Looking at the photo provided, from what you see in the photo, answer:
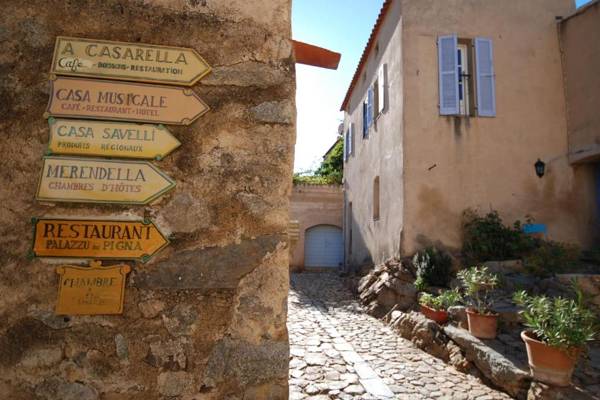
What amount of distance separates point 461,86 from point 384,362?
6.04 metres

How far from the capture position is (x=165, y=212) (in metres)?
1.78

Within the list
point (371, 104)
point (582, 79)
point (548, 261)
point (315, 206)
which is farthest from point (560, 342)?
point (315, 206)

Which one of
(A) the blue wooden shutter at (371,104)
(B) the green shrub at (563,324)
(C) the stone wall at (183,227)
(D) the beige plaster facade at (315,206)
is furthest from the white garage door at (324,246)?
(C) the stone wall at (183,227)

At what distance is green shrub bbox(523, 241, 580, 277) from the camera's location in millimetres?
6340

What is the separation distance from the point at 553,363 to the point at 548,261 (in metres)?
3.49

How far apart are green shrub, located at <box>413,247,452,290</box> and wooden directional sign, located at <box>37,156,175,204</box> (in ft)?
20.3

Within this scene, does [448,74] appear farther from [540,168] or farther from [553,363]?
[553,363]

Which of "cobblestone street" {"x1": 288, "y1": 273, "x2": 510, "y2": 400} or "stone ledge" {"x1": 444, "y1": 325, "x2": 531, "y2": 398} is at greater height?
"stone ledge" {"x1": 444, "y1": 325, "x2": 531, "y2": 398}

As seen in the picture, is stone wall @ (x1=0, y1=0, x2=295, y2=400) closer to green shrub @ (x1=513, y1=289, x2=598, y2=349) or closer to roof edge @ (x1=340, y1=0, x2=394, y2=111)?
green shrub @ (x1=513, y1=289, x2=598, y2=349)

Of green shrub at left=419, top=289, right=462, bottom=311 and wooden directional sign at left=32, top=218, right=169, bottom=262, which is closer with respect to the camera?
wooden directional sign at left=32, top=218, right=169, bottom=262

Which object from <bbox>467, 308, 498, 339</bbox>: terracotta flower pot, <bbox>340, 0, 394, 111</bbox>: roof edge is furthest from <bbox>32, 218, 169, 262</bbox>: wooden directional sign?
<bbox>340, 0, 394, 111</bbox>: roof edge

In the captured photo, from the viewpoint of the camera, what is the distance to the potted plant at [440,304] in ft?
19.0

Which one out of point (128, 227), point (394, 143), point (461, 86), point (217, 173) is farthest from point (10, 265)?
point (461, 86)

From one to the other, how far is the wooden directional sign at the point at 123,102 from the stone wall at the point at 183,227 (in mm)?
61
